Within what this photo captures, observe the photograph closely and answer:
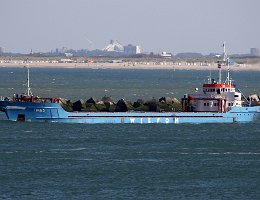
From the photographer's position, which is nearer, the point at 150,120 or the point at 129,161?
the point at 129,161

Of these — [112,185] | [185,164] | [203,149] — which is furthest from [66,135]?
[112,185]

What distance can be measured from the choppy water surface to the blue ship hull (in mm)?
1122

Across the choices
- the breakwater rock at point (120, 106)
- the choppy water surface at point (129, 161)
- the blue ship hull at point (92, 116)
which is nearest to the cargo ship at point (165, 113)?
→ the blue ship hull at point (92, 116)

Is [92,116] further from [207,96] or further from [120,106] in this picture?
[207,96]

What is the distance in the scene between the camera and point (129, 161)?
196 ft

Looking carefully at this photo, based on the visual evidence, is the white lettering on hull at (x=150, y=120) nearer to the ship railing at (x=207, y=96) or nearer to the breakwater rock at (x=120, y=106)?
the ship railing at (x=207, y=96)

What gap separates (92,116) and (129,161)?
20979mm

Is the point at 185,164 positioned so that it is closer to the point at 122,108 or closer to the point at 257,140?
the point at 257,140

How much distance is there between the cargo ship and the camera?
79.8m

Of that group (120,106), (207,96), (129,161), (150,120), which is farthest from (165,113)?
(129,161)

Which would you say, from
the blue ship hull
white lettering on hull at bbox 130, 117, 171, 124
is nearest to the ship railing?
the blue ship hull

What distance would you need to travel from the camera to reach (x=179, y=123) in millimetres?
81688

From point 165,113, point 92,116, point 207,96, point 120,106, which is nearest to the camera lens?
point 92,116

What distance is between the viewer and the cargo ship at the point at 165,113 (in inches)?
3142
